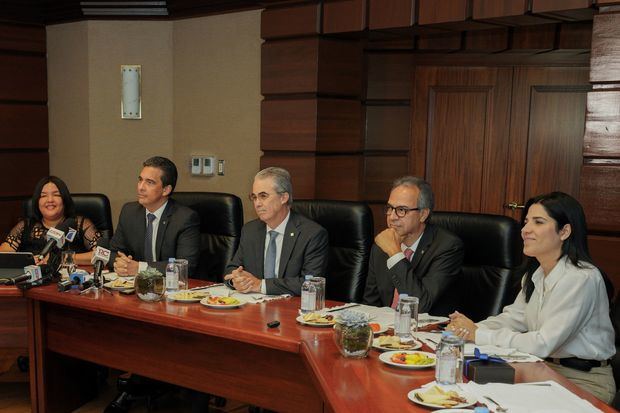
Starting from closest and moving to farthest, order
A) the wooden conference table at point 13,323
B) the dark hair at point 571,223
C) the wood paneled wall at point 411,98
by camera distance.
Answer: the dark hair at point 571,223, the wooden conference table at point 13,323, the wood paneled wall at point 411,98

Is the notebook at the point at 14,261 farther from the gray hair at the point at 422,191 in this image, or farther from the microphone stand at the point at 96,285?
the gray hair at the point at 422,191

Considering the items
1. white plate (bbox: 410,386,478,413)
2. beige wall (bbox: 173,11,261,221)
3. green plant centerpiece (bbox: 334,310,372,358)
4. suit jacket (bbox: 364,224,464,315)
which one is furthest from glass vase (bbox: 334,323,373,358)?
beige wall (bbox: 173,11,261,221)

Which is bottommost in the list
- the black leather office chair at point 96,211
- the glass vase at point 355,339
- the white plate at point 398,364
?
the white plate at point 398,364

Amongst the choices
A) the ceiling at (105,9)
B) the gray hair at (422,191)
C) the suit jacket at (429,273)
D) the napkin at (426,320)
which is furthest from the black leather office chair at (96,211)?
the napkin at (426,320)

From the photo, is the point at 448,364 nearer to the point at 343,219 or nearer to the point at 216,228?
the point at 343,219

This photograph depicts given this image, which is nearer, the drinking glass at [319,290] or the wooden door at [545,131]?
the drinking glass at [319,290]

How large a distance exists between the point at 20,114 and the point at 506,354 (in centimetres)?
419

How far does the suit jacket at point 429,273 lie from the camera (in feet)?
9.11

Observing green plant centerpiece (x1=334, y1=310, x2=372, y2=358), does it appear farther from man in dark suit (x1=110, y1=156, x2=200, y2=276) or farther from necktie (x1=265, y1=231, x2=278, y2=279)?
man in dark suit (x1=110, y1=156, x2=200, y2=276)

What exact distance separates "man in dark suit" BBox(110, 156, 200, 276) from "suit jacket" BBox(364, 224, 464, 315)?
3.41 feet

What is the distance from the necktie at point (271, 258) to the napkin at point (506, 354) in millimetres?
1195

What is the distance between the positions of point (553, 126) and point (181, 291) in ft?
8.62

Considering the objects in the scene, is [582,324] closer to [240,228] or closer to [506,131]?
[240,228]

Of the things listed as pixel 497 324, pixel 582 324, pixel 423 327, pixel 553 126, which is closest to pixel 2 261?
pixel 423 327
